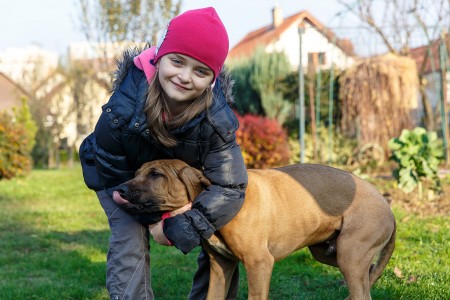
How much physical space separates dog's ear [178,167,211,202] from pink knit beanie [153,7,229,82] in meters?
0.61

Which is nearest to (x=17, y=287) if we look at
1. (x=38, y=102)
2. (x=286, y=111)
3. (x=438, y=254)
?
(x=438, y=254)

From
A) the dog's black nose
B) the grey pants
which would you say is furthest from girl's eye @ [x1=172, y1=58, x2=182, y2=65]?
the grey pants

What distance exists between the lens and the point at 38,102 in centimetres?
3164

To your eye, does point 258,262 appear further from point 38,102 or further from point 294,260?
point 38,102

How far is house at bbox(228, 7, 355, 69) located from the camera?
1742cm

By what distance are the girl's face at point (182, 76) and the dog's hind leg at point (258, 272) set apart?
107cm

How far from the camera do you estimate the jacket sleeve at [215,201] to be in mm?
3965

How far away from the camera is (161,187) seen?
3988 mm

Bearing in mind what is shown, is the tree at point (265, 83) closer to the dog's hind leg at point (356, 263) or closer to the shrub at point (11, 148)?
the shrub at point (11, 148)

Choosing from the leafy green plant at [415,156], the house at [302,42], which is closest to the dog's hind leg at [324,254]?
the leafy green plant at [415,156]

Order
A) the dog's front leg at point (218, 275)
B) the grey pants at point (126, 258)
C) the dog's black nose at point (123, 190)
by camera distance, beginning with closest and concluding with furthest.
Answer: the dog's black nose at point (123, 190), the grey pants at point (126, 258), the dog's front leg at point (218, 275)

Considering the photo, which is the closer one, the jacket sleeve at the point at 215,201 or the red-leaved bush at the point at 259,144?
the jacket sleeve at the point at 215,201

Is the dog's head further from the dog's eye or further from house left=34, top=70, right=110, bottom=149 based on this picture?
house left=34, top=70, right=110, bottom=149

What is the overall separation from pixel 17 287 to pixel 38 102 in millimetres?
A: 26779
